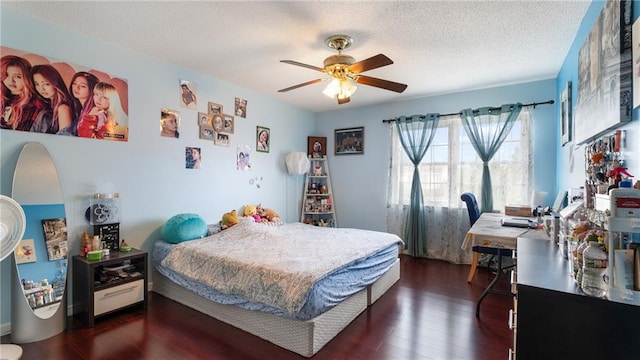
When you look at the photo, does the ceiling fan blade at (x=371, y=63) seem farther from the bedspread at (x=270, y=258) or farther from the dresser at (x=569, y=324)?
the dresser at (x=569, y=324)

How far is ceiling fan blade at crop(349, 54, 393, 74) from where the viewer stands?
2252 mm

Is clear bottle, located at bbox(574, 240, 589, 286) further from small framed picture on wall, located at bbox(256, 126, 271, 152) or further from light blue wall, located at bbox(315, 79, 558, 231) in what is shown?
small framed picture on wall, located at bbox(256, 126, 271, 152)

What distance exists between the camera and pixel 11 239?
1899mm

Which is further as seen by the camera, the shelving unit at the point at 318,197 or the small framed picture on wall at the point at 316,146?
the small framed picture on wall at the point at 316,146

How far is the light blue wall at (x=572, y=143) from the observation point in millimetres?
1342

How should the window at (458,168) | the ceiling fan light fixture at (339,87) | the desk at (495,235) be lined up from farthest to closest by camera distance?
the window at (458,168)
the ceiling fan light fixture at (339,87)
the desk at (495,235)

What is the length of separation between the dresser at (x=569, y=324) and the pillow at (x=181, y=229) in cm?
298

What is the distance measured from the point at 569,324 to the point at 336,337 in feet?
5.40

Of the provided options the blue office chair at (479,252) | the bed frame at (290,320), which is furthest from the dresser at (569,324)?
the blue office chair at (479,252)

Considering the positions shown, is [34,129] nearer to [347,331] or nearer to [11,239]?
[11,239]

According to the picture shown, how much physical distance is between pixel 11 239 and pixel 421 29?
11.3 ft

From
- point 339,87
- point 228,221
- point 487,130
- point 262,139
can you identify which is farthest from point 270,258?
point 487,130

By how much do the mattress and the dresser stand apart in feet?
4.14

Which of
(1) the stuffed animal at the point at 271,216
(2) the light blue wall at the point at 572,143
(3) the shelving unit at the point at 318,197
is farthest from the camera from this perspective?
(3) the shelving unit at the point at 318,197
